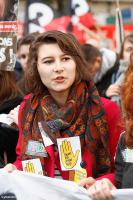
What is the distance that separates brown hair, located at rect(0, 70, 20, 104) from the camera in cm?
468

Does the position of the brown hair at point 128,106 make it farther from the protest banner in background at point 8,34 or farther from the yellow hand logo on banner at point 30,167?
the protest banner in background at point 8,34

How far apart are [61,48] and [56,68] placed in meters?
0.13

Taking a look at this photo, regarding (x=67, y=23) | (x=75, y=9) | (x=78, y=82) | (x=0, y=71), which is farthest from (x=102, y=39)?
(x=78, y=82)

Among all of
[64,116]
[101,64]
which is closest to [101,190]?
[64,116]

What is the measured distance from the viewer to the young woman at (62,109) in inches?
150

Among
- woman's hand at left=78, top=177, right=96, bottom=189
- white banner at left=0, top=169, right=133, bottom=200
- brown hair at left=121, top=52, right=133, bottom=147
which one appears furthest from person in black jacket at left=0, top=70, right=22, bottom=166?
brown hair at left=121, top=52, right=133, bottom=147

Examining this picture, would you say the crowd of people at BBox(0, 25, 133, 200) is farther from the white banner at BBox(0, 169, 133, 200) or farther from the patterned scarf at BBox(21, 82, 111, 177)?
the white banner at BBox(0, 169, 133, 200)

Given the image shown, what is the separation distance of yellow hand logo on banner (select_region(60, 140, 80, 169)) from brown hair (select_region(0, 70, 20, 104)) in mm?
985

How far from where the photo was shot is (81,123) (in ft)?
12.5

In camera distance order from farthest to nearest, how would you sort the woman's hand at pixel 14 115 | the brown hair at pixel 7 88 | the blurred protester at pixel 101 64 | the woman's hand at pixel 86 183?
the blurred protester at pixel 101 64
the brown hair at pixel 7 88
the woman's hand at pixel 14 115
the woman's hand at pixel 86 183

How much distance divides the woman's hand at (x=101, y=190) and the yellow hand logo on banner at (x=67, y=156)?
2.07 ft

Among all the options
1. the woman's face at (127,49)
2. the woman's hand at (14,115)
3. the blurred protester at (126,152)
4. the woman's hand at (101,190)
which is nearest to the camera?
the woman's hand at (101,190)

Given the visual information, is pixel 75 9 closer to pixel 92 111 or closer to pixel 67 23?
pixel 67 23

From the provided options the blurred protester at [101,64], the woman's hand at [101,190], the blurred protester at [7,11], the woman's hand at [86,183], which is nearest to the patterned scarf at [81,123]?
the woman's hand at [86,183]
